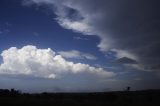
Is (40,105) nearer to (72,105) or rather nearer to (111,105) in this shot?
(72,105)

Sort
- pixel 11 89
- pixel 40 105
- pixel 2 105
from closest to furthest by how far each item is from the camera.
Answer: pixel 2 105 → pixel 40 105 → pixel 11 89

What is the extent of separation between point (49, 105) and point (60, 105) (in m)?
2.82

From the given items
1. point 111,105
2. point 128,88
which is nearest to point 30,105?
point 111,105

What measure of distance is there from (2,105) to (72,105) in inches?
630

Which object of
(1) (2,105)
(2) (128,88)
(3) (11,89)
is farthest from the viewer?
(2) (128,88)

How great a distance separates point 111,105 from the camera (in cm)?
6184

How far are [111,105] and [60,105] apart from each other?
1303 centimetres

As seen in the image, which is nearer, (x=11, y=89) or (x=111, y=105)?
(x=111, y=105)

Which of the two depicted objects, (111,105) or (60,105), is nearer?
(60,105)

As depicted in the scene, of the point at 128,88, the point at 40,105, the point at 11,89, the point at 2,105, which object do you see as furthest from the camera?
the point at 128,88

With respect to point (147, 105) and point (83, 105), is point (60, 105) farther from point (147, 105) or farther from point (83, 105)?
point (147, 105)

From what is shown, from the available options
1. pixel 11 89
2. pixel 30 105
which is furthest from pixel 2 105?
pixel 11 89

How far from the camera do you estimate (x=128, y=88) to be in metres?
159

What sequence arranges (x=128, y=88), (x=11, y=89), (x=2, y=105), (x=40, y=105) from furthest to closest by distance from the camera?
(x=128, y=88) → (x=11, y=89) → (x=40, y=105) → (x=2, y=105)
